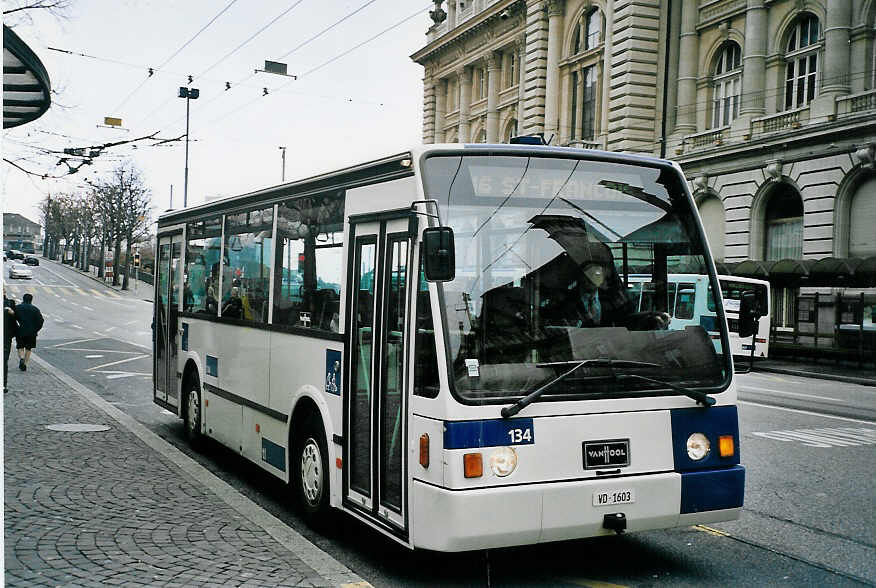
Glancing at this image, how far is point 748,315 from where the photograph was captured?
6277mm

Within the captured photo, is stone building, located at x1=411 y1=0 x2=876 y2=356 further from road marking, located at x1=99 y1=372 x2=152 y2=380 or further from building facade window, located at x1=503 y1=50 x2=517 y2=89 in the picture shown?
road marking, located at x1=99 y1=372 x2=152 y2=380

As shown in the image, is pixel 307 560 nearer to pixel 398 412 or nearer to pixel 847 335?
pixel 398 412

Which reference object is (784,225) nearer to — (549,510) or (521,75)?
(521,75)

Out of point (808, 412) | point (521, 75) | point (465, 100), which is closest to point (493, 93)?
point (521, 75)

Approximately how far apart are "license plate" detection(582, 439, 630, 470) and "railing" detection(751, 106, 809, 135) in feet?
94.0

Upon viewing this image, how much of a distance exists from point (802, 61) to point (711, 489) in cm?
3027

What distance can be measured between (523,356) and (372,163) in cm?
190

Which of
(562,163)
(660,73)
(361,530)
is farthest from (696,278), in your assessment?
(660,73)

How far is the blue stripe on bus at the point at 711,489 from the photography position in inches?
225

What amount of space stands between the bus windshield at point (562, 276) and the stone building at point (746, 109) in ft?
79.2

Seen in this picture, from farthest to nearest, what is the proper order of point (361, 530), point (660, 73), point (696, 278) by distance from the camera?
point (660, 73) < point (361, 530) < point (696, 278)

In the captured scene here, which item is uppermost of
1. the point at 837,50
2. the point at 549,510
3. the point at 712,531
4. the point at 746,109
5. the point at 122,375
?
the point at 837,50

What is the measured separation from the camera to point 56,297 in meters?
64.9

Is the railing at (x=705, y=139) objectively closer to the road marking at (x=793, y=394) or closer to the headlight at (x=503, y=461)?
the road marking at (x=793, y=394)
